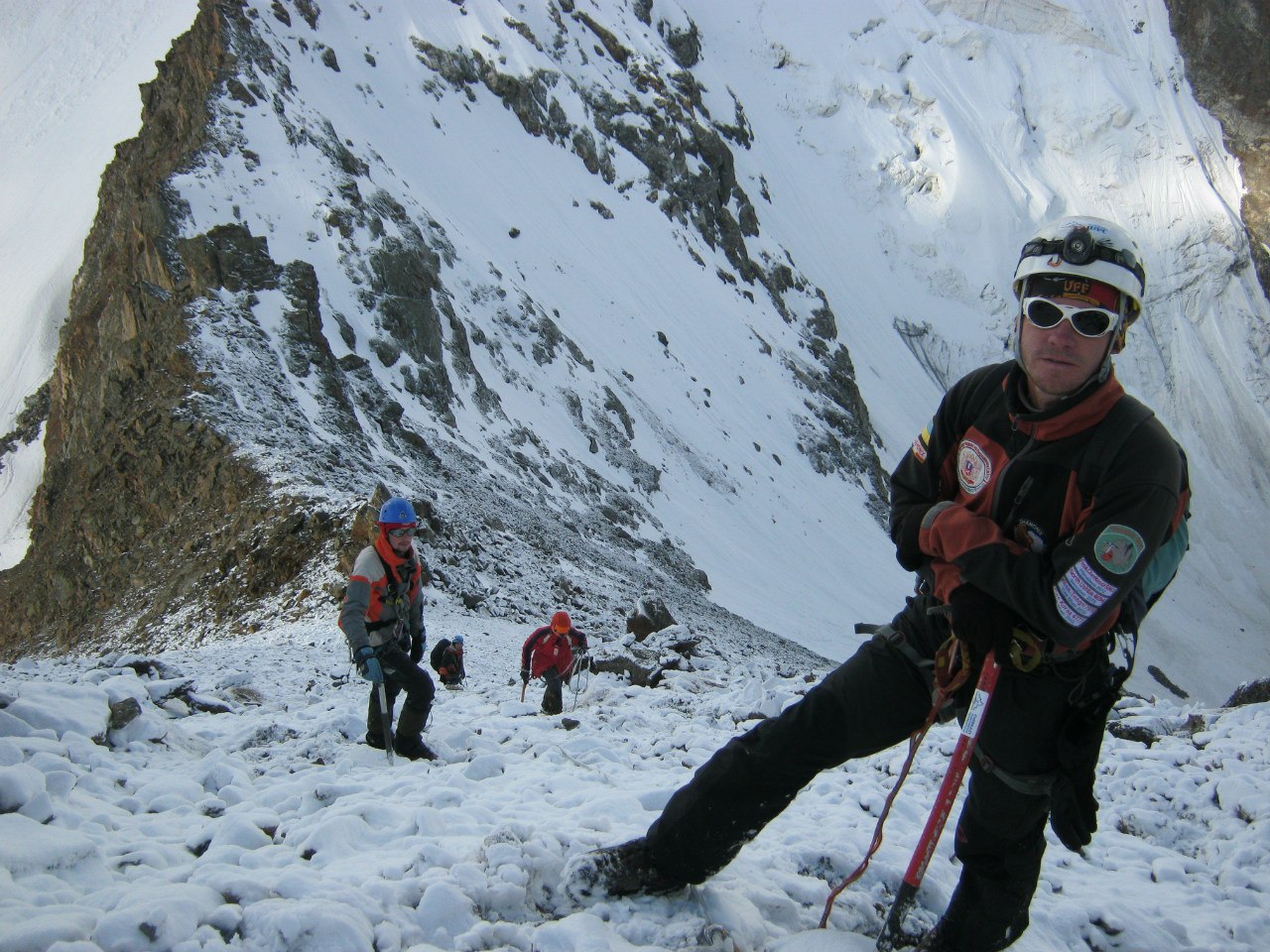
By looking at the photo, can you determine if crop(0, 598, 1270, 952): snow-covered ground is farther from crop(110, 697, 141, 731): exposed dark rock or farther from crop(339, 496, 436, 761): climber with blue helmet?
crop(339, 496, 436, 761): climber with blue helmet

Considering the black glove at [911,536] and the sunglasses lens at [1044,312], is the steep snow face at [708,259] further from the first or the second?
the sunglasses lens at [1044,312]

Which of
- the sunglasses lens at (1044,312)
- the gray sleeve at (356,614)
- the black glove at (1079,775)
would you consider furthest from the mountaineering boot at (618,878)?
the gray sleeve at (356,614)

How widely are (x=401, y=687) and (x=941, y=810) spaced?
14.3 ft

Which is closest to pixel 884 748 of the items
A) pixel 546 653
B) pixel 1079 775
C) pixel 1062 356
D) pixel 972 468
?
pixel 1079 775

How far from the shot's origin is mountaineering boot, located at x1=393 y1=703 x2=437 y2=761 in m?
6.34

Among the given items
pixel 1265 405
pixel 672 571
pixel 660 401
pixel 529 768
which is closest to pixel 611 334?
pixel 660 401

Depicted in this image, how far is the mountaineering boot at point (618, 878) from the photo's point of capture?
11.8 ft

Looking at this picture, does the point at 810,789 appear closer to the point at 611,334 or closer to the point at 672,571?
the point at 672,571

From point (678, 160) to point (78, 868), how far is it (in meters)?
58.7

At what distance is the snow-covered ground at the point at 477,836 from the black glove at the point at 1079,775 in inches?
36.2

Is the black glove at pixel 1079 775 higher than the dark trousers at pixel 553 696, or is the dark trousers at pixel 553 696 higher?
the black glove at pixel 1079 775

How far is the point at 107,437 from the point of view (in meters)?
21.6

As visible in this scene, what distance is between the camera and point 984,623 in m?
3.08

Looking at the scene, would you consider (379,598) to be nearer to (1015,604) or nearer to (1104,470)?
(1015,604)
